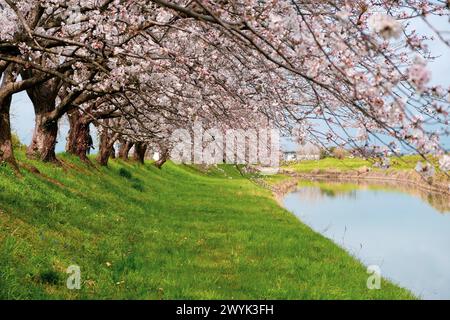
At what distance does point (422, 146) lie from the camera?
4043 millimetres

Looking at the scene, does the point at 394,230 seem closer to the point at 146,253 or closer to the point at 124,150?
the point at 146,253

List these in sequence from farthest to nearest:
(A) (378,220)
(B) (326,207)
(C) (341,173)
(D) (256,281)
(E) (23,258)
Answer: (C) (341,173)
(B) (326,207)
(A) (378,220)
(D) (256,281)
(E) (23,258)

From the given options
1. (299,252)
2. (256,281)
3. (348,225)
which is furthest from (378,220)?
(256,281)

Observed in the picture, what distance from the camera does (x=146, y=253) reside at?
10633 mm

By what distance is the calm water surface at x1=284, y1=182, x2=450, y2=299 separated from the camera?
57.6ft

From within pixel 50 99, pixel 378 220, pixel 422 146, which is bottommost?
pixel 378 220

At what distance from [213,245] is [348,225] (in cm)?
1637

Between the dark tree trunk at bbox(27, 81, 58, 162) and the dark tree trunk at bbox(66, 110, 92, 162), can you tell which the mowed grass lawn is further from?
the dark tree trunk at bbox(66, 110, 92, 162)

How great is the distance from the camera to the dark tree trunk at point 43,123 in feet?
59.1

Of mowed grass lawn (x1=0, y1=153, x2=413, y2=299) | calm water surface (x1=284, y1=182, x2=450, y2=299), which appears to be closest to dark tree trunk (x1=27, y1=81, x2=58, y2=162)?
mowed grass lawn (x1=0, y1=153, x2=413, y2=299)

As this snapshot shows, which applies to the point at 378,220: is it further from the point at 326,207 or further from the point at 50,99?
the point at 50,99

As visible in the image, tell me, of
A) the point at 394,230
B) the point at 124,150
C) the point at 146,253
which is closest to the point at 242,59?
the point at 146,253

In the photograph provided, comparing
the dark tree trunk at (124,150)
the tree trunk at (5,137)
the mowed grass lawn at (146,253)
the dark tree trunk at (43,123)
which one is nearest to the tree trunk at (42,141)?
the dark tree trunk at (43,123)

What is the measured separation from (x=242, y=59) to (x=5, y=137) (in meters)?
7.51
